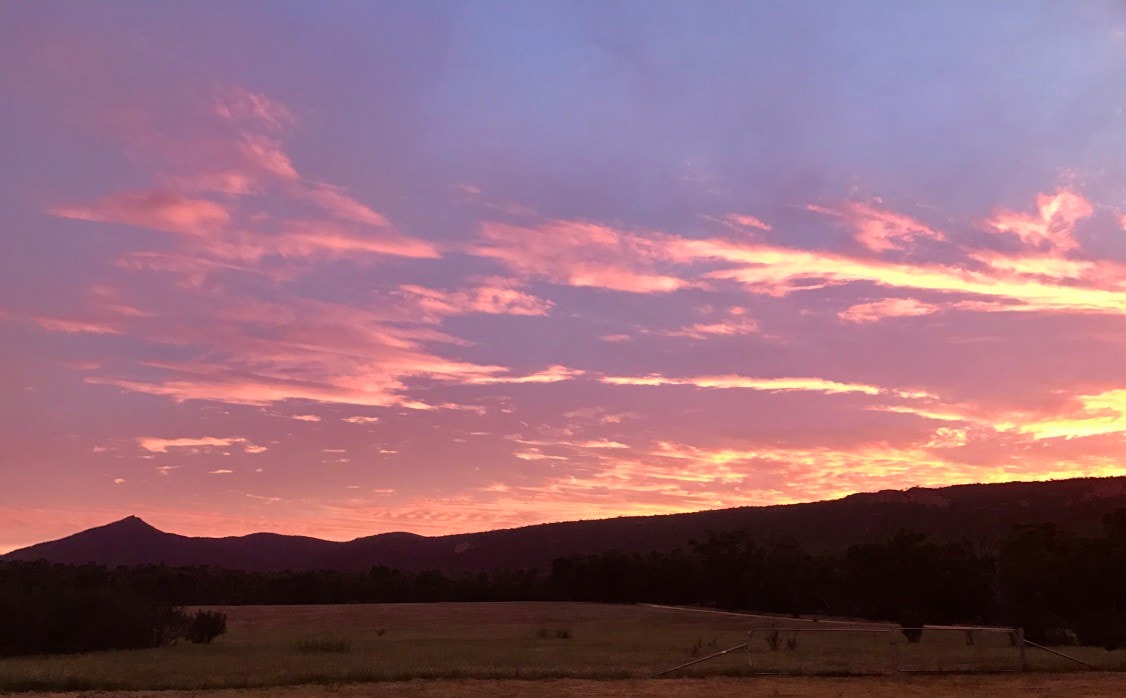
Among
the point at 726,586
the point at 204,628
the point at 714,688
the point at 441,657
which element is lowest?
the point at 714,688

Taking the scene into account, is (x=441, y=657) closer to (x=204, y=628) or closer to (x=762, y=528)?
(x=204, y=628)

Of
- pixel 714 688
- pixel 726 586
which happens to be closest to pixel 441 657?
pixel 714 688

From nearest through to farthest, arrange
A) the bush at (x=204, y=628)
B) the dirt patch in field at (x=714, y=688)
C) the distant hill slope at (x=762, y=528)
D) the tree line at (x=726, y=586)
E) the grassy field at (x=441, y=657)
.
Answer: the dirt patch in field at (x=714, y=688) → the grassy field at (x=441, y=657) → the tree line at (x=726, y=586) → the bush at (x=204, y=628) → the distant hill slope at (x=762, y=528)

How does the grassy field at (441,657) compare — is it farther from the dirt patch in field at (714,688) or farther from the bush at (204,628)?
the bush at (204,628)

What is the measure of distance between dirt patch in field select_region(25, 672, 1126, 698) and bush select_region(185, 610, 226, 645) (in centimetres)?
2340

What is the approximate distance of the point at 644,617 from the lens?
78.0m

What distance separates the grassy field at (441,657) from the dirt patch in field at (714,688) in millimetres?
448

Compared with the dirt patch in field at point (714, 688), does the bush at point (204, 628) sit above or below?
above

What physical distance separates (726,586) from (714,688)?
75336 millimetres

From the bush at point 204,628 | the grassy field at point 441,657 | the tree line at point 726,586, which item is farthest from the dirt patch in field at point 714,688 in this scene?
the bush at point 204,628

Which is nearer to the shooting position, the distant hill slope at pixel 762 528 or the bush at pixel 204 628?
the bush at pixel 204 628

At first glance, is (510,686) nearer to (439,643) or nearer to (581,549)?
(439,643)

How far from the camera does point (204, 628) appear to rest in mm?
49531

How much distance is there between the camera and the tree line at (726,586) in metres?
43.5
